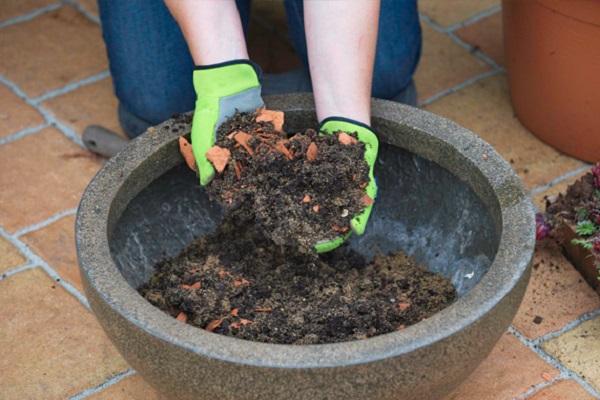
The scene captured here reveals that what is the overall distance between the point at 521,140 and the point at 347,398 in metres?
1.25

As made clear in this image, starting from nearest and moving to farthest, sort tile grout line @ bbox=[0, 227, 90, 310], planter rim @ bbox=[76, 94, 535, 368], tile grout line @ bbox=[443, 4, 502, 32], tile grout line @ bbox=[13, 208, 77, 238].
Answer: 1. planter rim @ bbox=[76, 94, 535, 368]
2. tile grout line @ bbox=[0, 227, 90, 310]
3. tile grout line @ bbox=[13, 208, 77, 238]
4. tile grout line @ bbox=[443, 4, 502, 32]

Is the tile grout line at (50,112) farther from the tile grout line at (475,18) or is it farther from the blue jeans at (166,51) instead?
the tile grout line at (475,18)

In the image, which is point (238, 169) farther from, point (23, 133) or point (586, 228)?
point (23, 133)

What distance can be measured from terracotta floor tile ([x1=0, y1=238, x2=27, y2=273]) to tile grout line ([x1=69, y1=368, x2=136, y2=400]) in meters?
0.43

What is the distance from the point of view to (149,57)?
7.96ft

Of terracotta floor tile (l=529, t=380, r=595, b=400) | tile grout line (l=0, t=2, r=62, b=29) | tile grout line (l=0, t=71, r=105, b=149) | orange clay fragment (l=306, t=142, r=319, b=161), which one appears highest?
orange clay fragment (l=306, t=142, r=319, b=161)

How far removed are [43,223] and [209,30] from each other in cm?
76

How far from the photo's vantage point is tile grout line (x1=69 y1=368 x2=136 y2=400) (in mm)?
1976

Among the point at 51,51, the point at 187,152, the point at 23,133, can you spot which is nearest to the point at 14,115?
the point at 23,133

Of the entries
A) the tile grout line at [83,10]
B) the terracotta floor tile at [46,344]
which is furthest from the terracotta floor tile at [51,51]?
the terracotta floor tile at [46,344]

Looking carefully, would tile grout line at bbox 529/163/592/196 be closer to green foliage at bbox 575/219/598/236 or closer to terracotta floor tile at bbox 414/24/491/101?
green foliage at bbox 575/219/598/236

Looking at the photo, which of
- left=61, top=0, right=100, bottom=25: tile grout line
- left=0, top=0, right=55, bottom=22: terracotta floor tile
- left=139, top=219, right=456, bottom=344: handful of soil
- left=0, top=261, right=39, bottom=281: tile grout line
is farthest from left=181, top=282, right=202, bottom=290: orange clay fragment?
left=0, top=0, right=55, bottom=22: terracotta floor tile

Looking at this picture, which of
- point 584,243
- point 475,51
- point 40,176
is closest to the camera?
point 584,243

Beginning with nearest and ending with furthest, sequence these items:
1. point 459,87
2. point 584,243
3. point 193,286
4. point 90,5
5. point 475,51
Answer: point 193,286 → point 584,243 → point 459,87 → point 475,51 → point 90,5
